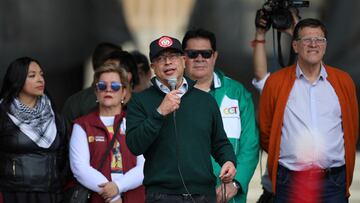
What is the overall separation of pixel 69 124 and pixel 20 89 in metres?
0.42

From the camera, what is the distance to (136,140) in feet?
13.9

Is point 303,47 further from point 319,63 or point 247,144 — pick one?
point 247,144

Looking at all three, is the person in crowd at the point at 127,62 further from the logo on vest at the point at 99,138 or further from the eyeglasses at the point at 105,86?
the logo on vest at the point at 99,138

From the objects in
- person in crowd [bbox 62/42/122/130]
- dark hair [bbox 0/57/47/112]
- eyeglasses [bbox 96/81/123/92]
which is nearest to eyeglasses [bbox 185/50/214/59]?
eyeglasses [bbox 96/81/123/92]

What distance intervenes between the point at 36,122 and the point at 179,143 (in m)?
1.40

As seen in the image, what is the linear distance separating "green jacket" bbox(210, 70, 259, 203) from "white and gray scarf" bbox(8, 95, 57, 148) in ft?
3.29

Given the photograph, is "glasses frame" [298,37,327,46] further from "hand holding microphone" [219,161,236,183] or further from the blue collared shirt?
"hand holding microphone" [219,161,236,183]

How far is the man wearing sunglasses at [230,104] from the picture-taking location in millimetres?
5277

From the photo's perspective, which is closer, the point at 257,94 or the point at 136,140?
the point at 136,140

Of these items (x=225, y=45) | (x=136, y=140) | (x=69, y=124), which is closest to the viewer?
(x=136, y=140)

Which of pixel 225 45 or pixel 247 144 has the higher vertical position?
pixel 225 45

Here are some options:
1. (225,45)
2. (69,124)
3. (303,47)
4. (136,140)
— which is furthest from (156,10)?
(136,140)

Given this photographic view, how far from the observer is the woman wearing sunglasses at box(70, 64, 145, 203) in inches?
207

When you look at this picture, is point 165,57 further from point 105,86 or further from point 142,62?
point 142,62
